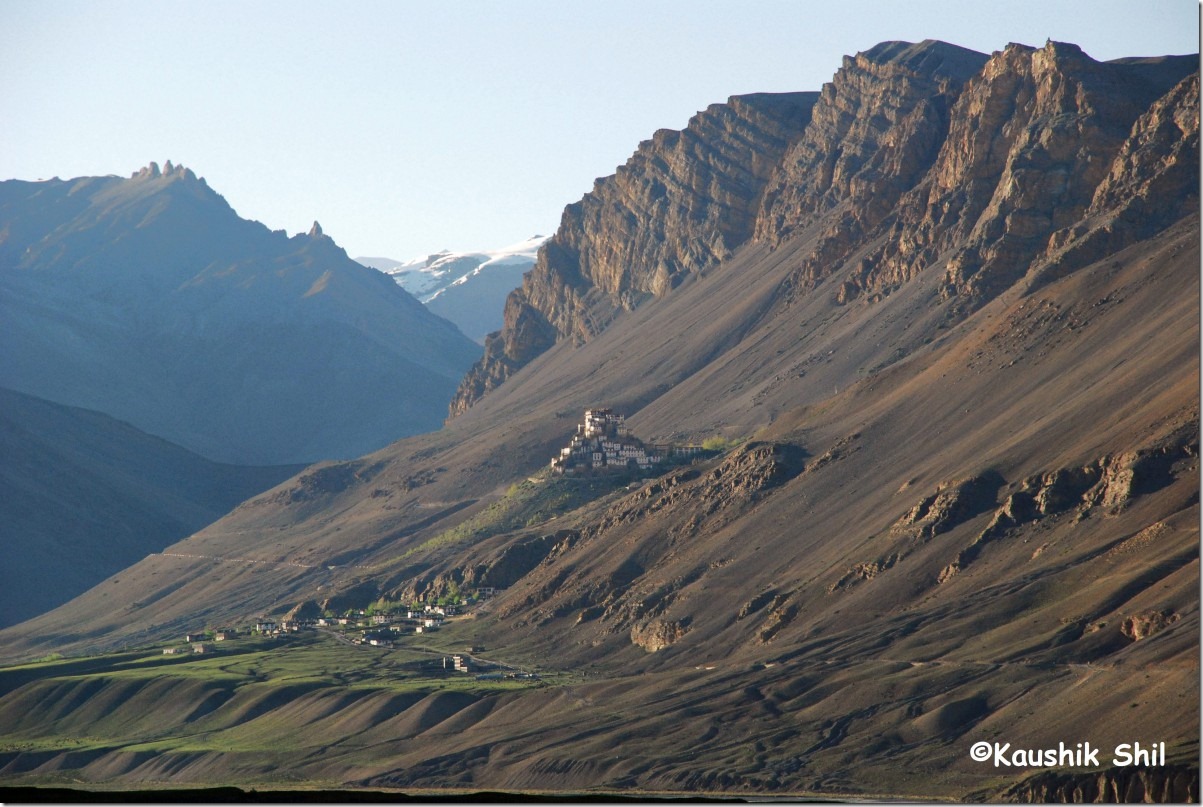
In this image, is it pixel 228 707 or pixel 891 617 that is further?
pixel 228 707

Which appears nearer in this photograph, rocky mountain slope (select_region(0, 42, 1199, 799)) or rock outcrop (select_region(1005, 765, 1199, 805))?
rock outcrop (select_region(1005, 765, 1199, 805))

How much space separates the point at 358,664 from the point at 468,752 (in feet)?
142

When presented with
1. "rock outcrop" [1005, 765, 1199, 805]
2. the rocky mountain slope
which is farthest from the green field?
"rock outcrop" [1005, 765, 1199, 805]

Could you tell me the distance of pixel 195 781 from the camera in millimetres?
148875

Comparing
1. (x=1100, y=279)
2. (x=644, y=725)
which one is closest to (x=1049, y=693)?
(x=644, y=725)

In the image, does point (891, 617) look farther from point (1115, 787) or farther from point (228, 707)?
point (228, 707)

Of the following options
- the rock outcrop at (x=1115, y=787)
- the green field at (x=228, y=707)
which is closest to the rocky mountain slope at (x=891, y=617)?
the rock outcrop at (x=1115, y=787)

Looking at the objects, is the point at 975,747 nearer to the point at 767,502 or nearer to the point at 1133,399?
the point at 1133,399

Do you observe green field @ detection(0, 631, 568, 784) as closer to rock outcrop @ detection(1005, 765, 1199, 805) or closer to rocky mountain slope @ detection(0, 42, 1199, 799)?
rocky mountain slope @ detection(0, 42, 1199, 799)

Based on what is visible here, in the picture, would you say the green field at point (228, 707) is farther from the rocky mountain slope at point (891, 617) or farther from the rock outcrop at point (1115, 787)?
the rock outcrop at point (1115, 787)

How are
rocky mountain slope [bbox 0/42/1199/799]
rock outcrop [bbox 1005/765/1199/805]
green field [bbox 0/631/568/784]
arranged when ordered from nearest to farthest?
rock outcrop [bbox 1005/765/1199/805] → rocky mountain slope [bbox 0/42/1199/799] → green field [bbox 0/631/568/784]

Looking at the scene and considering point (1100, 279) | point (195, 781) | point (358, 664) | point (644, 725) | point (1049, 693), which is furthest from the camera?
point (1100, 279)

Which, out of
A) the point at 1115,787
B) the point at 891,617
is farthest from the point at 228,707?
the point at 1115,787

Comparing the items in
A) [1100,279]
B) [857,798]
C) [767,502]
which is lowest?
[857,798]
